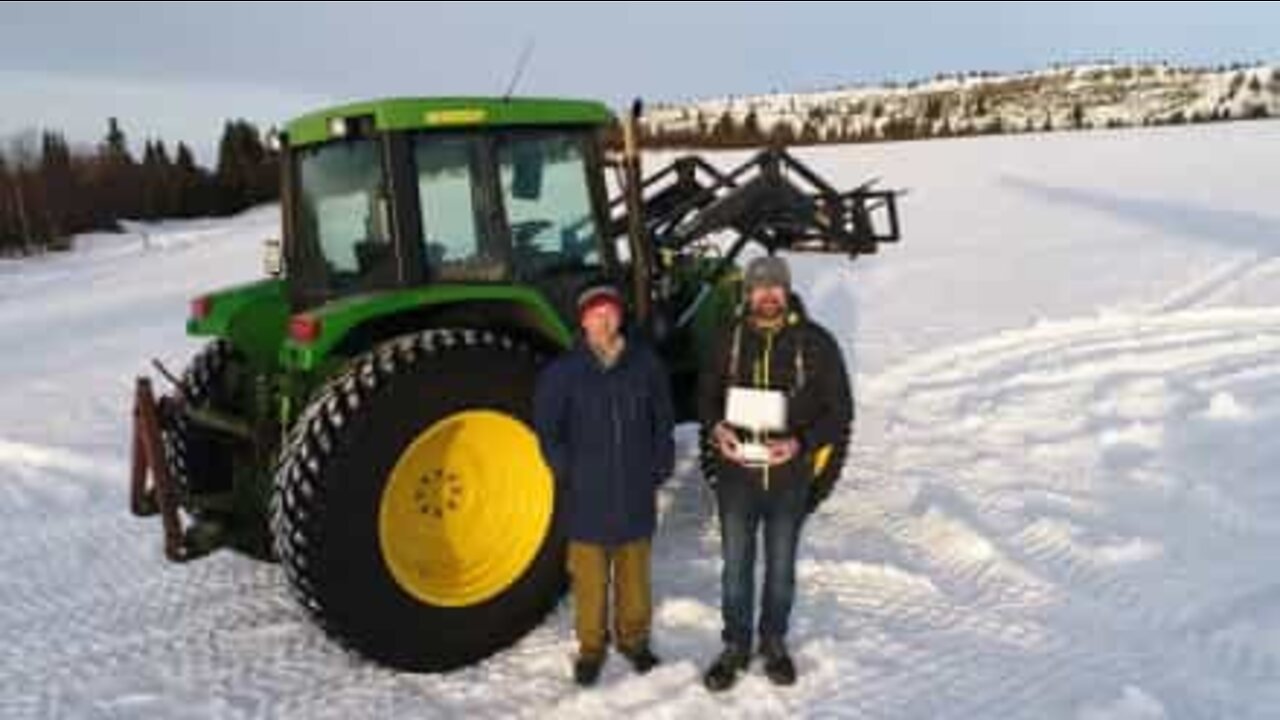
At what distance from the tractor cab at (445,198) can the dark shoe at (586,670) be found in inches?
60.6

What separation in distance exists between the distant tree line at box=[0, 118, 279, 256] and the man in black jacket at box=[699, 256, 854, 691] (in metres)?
38.1

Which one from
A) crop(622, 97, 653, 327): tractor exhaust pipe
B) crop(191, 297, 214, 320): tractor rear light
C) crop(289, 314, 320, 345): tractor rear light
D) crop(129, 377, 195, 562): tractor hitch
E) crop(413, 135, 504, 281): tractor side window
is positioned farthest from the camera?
crop(191, 297, 214, 320): tractor rear light

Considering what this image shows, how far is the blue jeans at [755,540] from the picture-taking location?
4.54m

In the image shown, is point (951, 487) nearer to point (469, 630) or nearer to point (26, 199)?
point (469, 630)

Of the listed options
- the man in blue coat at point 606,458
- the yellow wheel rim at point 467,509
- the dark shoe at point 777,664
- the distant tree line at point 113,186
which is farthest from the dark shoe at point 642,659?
the distant tree line at point 113,186

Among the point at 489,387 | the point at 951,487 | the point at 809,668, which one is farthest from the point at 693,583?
the point at 951,487

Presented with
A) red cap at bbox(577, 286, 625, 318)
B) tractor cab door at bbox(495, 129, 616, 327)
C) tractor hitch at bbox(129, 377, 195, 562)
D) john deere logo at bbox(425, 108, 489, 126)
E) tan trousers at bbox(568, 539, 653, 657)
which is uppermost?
john deere logo at bbox(425, 108, 489, 126)

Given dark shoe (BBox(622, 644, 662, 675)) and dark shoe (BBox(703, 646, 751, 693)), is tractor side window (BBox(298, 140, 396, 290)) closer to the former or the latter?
dark shoe (BBox(622, 644, 662, 675))

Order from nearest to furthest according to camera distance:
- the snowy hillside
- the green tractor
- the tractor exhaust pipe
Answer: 1. the green tractor
2. the tractor exhaust pipe
3. the snowy hillside

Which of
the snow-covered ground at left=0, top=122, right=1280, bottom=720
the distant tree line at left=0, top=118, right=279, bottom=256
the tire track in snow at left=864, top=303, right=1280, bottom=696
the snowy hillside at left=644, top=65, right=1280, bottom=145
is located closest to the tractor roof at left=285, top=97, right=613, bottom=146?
the snow-covered ground at left=0, top=122, right=1280, bottom=720

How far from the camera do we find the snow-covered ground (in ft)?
15.1

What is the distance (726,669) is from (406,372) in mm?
1584

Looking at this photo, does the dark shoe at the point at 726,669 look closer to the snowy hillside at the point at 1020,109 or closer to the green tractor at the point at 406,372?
the green tractor at the point at 406,372

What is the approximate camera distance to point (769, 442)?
445 cm
